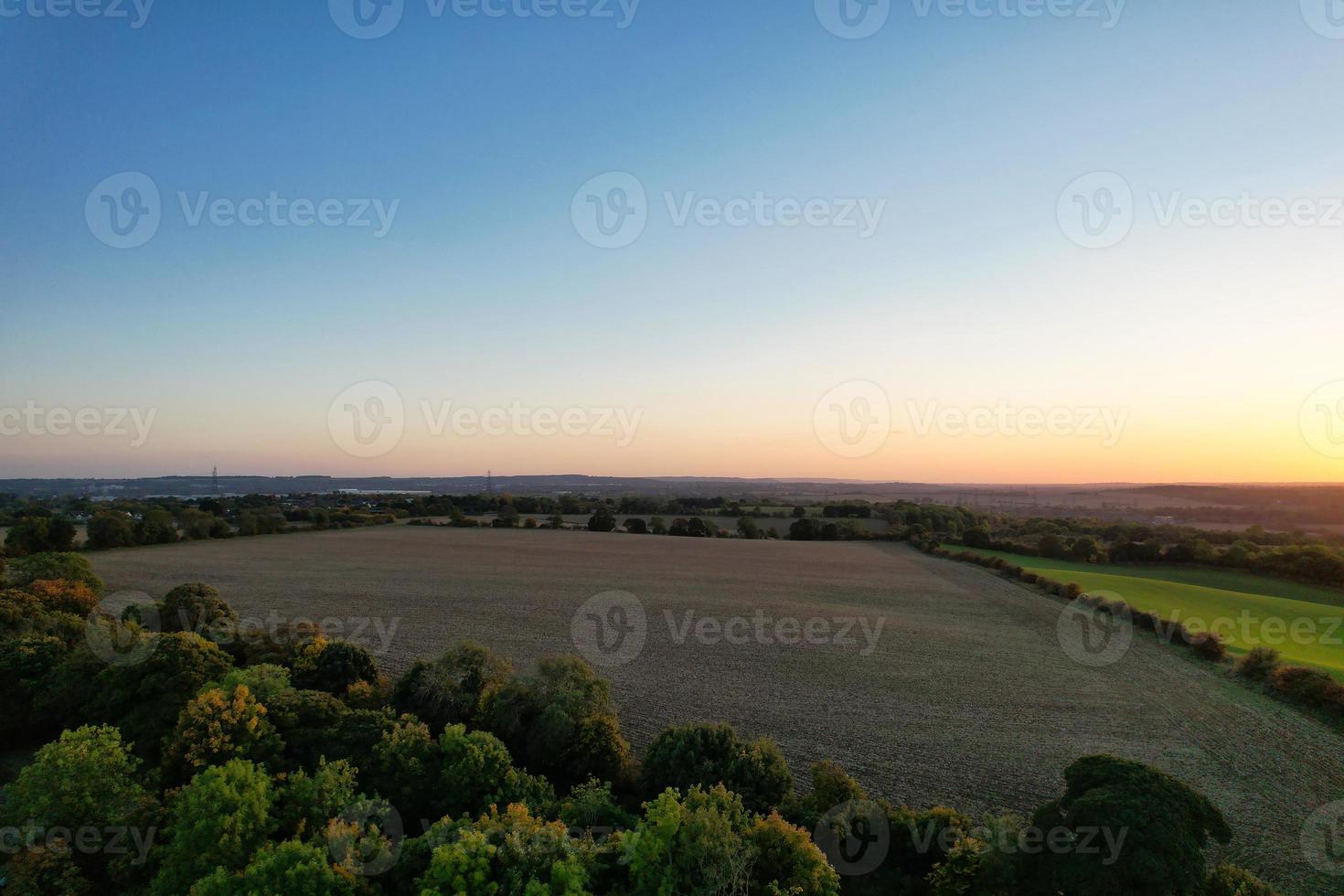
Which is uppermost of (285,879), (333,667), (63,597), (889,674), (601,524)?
(63,597)

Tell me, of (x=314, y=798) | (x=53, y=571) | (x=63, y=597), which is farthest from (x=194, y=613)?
(x=314, y=798)

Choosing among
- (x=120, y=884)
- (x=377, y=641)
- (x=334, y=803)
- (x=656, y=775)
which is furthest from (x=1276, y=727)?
(x=377, y=641)

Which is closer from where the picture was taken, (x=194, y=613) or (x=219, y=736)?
(x=219, y=736)

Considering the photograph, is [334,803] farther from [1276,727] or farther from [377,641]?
[1276,727]

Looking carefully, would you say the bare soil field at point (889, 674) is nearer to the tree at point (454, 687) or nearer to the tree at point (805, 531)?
the tree at point (454, 687)

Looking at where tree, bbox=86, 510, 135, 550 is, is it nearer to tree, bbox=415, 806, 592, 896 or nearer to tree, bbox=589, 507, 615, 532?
tree, bbox=589, 507, 615, 532

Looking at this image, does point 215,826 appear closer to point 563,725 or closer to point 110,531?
point 563,725
